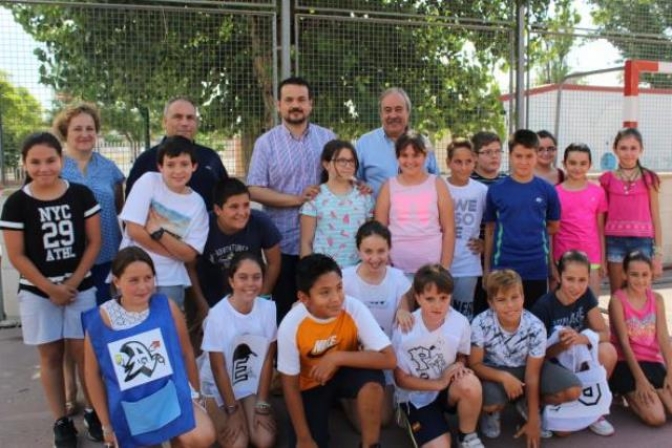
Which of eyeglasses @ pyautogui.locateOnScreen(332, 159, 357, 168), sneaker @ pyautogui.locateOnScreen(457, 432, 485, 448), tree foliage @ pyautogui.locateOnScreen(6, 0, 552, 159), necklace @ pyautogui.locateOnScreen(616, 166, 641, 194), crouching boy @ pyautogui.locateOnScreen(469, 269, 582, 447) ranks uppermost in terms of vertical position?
tree foliage @ pyautogui.locateOnScreen(6, 0, 552, 159)

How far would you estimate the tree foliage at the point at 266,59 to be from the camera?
17.7 ft

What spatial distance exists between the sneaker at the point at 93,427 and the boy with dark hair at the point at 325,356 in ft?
3.78

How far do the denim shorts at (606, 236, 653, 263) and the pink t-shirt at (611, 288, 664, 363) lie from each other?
2.53 ft

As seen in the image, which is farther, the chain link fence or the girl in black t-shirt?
the chain link fence

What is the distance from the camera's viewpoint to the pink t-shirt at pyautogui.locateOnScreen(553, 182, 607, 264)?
177 inches

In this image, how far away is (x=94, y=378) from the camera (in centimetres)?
306

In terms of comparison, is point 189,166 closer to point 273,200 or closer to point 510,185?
point 273,200

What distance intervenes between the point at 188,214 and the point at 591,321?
254cm

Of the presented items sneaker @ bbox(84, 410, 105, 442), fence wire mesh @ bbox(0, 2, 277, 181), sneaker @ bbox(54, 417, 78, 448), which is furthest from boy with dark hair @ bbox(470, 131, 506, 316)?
sneaker @ bbox(54, 417, 78, 448)

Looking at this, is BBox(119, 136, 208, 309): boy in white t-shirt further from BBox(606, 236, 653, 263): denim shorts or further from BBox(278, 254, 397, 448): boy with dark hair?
BBox(606, 236, 653, 263): denim shorts

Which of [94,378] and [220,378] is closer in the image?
[94,378]

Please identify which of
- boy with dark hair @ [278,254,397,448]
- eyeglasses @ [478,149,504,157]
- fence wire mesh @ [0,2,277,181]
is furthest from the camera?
fence wire mesh @ [0,2,277,181]

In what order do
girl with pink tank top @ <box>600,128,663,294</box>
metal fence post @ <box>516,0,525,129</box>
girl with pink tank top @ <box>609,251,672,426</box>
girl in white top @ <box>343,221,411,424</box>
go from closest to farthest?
1. girl in white top @ <box>343,221,411,424</box>
2. girl with pink tank top @ <box>609,251,672,426</box>
3. girl with pink tank top @ <box>600,128,663,294</box>
4. metal fence post @ <box>516,0,525,129</box>

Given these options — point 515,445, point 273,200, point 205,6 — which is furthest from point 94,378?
point 205,6
